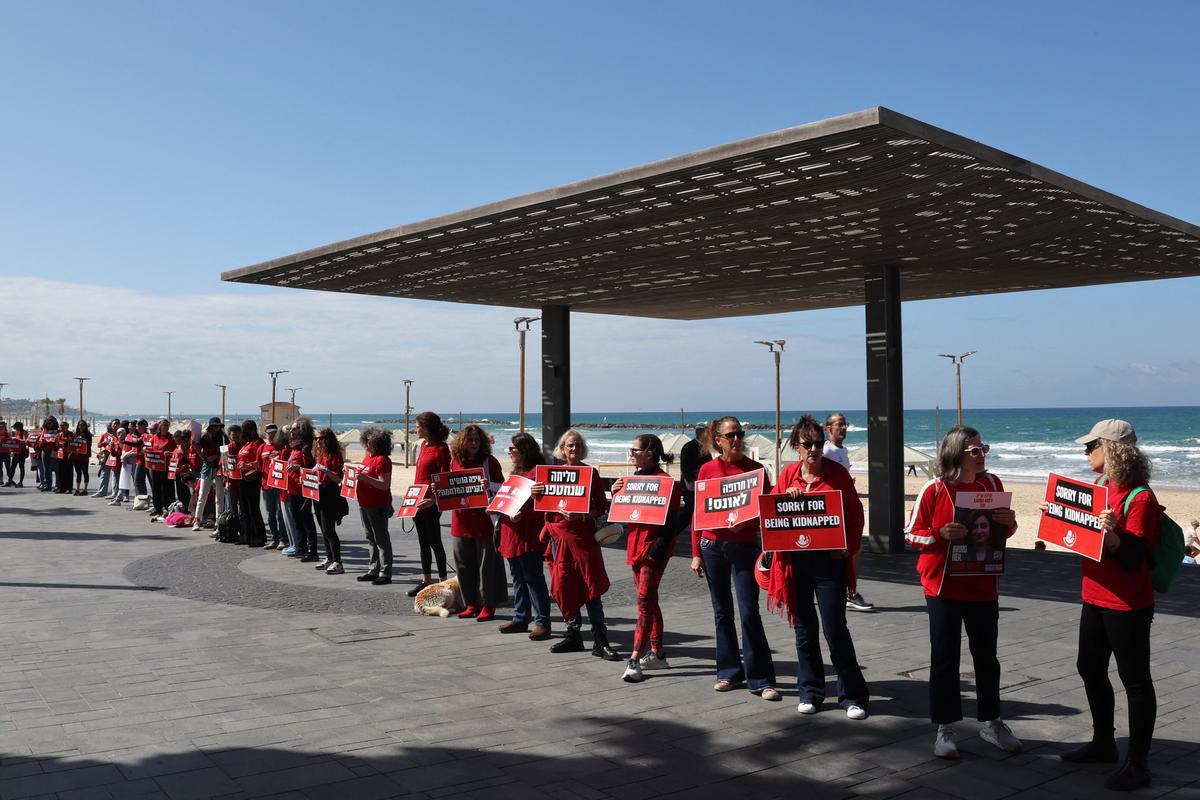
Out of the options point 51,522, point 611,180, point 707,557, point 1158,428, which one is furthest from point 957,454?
point 1158,428

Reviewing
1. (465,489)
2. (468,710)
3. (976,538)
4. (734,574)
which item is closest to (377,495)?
(465,489)

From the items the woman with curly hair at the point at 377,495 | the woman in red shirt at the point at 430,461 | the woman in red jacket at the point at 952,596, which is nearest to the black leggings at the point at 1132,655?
the woman in red jacket at the point at 952,596

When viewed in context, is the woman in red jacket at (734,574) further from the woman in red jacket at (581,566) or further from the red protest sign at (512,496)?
the red protest sign at (512,496)

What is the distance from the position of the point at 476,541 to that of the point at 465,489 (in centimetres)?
56

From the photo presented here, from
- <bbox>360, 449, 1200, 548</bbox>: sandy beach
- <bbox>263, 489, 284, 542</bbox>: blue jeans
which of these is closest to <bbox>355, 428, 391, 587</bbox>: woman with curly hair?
<bbox>263, 489, 284, 542</bbox>: blue jeans

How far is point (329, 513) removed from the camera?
11.1 meters

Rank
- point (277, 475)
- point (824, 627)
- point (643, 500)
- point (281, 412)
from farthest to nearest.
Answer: point (281, 412) → point (277, 475) → point (643, 500) → point (824, 627)

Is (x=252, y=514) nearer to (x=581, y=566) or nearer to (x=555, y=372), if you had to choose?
(x=555, y=372)

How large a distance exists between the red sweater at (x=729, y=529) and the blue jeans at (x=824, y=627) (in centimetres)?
35

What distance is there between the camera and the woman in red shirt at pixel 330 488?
36.3 feet

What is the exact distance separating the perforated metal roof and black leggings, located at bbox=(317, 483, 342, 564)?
9.51ft

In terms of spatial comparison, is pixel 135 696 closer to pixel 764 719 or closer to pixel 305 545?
pixel 764 719

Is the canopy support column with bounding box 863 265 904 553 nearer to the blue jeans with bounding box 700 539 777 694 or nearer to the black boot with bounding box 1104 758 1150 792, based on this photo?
the blue jeans with bounding box 700 539 777 694

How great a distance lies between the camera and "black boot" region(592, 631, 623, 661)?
6969 millimetres
